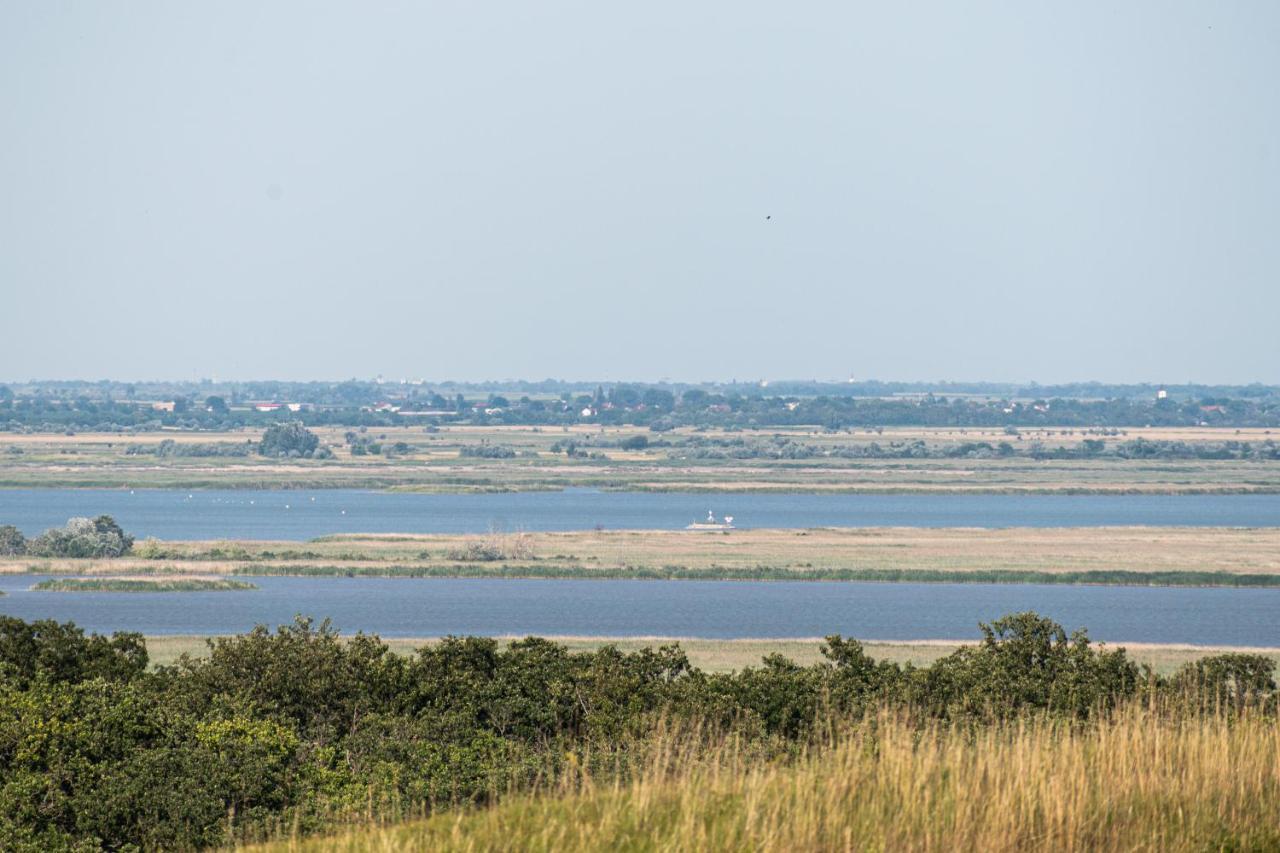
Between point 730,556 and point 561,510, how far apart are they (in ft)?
120

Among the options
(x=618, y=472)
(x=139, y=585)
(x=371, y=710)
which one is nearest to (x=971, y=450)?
(x=618, y=472)

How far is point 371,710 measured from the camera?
23.7 m

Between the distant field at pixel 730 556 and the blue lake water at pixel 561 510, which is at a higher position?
the distant field at pixel 730 556

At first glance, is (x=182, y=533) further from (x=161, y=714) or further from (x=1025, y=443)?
(x=1025, y=443)

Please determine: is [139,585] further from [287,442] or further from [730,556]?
[287,442]

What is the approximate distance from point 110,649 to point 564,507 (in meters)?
89.0

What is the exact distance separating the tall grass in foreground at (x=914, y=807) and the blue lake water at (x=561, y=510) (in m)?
82.3

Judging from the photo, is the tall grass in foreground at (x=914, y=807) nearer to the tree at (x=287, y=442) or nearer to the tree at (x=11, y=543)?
the tree at (x=11, y=543)

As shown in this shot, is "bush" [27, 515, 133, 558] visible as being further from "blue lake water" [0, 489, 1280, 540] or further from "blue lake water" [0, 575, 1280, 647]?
"blue lake water" [0, 489, 1280, 540]

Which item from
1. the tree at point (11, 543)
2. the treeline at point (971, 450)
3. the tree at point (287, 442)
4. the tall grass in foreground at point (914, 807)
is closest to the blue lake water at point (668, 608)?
the tree at point (11, 543)

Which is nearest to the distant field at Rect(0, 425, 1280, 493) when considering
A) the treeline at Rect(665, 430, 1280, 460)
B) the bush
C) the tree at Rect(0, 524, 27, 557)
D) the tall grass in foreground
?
the treeline at Rect(665, 430, 1280, 460)

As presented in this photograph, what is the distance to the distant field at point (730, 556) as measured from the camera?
71.5 meters

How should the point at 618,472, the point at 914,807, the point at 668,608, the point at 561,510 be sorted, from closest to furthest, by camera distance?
1. the point at 914,807
2. the point at 668,608
3. the point at 561,510
4. the point at 618,472

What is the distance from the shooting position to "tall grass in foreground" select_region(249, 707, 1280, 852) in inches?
345
